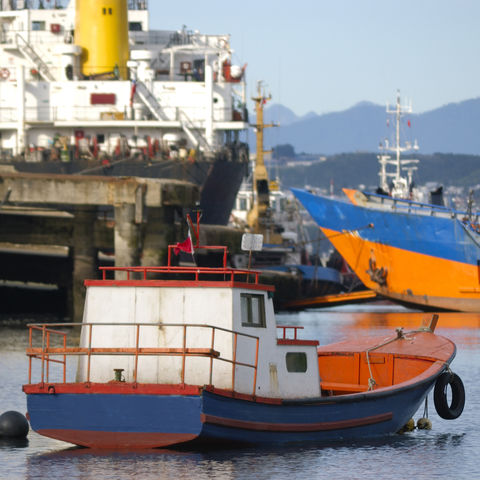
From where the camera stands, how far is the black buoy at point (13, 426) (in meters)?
22.8

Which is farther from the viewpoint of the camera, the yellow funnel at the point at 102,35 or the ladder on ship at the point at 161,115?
the yellow funnel at the point at 102,35

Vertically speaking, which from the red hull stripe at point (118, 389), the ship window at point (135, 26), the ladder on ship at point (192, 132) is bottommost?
the red hull stripe at point (118, 389)

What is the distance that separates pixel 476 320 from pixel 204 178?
21.7 metres

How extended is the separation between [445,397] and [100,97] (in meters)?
53.2

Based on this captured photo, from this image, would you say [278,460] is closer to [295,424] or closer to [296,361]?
[295,424]

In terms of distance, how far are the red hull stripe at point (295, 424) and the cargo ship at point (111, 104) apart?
48.4m

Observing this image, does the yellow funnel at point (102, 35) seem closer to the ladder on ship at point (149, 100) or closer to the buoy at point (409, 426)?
the ladder on ship at point (149, 100)

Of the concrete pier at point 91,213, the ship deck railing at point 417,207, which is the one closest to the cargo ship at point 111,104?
the ship deck railing at point 417,207

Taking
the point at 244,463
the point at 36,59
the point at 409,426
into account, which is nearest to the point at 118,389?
the point at 244,463

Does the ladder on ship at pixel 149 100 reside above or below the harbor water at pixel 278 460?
above

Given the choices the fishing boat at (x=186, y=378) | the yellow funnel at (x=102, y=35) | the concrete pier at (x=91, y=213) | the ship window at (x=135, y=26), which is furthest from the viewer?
the ship window at (x=135, y=26)

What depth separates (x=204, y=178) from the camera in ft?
237

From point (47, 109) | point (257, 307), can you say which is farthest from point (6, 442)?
point (47, 109)

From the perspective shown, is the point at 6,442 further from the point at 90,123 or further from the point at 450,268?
the point at 90,123
